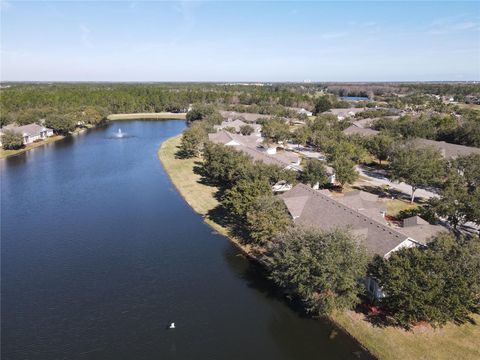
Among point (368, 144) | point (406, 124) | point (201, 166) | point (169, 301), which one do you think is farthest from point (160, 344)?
point (406, 124)

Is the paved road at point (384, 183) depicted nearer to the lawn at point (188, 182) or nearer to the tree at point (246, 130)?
the lawn at point (188, 182)

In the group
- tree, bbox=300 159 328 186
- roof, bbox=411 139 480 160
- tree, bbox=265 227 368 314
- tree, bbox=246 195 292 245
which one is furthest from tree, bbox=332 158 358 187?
tree, bbox=265 227 368 314

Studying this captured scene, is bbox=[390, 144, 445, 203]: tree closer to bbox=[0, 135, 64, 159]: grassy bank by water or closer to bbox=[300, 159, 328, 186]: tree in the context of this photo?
bbox=[300, 159, 328, 186]: tree

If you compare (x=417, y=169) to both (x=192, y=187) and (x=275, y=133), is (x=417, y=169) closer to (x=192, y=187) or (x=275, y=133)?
(x=192, y=187)

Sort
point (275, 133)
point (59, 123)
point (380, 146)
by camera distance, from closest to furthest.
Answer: point (380, 146)
point (275, 133)
point (59, 123)

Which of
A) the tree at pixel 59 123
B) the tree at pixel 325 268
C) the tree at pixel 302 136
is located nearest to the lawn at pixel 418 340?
the tree at pixel 325 268

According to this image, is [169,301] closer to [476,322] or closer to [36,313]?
[36,313]

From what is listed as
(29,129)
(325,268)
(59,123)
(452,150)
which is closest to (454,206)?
(325,268)
